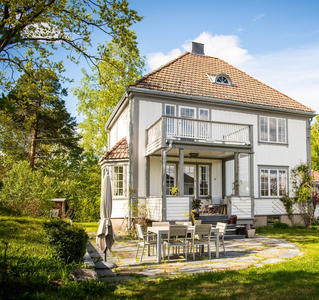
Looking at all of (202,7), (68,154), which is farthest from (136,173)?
(68,154)

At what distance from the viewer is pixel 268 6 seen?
10508mm

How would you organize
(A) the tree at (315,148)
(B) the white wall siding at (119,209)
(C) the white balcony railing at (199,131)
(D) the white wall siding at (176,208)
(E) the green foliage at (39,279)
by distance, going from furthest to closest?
(A) the tree at (315,148)
(B) the white wall siding at (119,209)
(C) the white balcony railing at (199,131)
(D) the white wall siding at (176,208)
(E) the green foliage at (39,279)

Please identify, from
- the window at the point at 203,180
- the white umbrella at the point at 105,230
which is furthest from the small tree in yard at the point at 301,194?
the white umbrella at the point at 105,230

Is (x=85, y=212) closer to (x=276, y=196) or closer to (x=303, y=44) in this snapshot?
(x=276, y=196)

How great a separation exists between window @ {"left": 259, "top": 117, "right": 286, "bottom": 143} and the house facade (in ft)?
0.18

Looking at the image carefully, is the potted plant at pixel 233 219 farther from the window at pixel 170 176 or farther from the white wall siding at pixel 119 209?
the white wall siding at pixel 119 209

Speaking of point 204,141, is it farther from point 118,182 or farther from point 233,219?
point 118,182

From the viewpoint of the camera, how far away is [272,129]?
16781 millimetres

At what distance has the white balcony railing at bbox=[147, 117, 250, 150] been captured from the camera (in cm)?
1276

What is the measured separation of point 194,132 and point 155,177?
2806 millimetres

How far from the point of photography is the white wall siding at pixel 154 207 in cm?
1205

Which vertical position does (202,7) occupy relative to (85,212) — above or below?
above

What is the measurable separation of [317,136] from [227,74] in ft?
44.6

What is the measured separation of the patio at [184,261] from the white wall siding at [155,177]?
377cm
